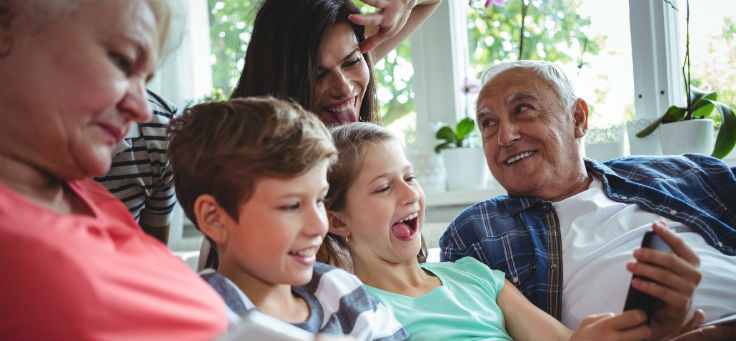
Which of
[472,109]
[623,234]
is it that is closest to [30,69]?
[623,234]

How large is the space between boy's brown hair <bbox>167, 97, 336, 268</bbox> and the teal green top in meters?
0.43

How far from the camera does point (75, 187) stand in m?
0.86

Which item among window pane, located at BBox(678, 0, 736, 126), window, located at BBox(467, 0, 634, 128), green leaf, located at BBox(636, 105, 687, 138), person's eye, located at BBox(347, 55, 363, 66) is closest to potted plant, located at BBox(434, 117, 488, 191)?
window, located at BBox(467, 0, 634, 128)

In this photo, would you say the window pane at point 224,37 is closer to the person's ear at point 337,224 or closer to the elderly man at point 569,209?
the elderly man at point 569,209

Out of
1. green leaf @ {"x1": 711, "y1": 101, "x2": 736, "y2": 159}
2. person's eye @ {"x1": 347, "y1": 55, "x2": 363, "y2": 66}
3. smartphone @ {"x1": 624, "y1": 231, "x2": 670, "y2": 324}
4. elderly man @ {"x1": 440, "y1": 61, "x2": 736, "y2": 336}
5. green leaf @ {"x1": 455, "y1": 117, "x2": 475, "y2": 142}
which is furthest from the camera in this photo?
green leaf @ {"x1": 455, "y1": 117, "x2": 475, "y2": 142}

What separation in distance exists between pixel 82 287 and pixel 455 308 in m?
0.83

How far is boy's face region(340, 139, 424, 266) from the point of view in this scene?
139 cm

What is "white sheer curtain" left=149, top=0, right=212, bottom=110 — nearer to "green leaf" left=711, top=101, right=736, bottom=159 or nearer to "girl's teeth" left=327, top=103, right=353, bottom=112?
"girl's teeth" left=327, top=103, right=353, bottom=112

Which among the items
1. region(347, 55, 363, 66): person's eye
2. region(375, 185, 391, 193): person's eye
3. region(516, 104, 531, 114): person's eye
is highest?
region(347, 55, 363, 66): person's eye

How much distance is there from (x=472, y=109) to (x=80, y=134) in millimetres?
2759

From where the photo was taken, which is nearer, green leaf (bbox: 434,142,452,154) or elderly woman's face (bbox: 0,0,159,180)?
elderly woman's face (bbox: 0,0,159,180)

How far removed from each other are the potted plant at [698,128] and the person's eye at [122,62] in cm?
225

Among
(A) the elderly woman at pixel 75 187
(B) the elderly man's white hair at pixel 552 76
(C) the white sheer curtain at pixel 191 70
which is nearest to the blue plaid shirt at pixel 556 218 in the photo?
(B) the elderly man's white hair at pixel 552 76

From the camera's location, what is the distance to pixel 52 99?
732 millimetres
